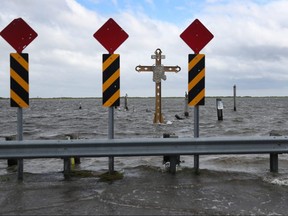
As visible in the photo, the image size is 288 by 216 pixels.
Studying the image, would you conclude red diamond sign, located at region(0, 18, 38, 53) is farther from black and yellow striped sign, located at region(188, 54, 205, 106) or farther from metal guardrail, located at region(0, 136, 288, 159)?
black and yellow striped sign, located at region(188, 54, 205, 106)

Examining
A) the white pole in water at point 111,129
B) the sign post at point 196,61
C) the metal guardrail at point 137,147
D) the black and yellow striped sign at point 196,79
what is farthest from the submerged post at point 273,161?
the white pole in water at point 111,129

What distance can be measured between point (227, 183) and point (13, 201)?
3.03 m

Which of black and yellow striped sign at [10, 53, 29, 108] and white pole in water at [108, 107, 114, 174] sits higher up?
black and yellow striped sign at [10, 53, 29, 108]

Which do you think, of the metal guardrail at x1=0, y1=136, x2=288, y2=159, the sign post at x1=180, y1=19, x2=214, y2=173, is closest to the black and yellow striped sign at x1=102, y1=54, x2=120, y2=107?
the metal guardrail at x1=0, y1=136, x2=288, y2=159

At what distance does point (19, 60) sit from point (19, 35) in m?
0.41

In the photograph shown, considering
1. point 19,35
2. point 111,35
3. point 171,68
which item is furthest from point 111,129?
point 171,68

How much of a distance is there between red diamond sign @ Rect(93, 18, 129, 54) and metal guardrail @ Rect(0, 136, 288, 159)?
5.37 ft

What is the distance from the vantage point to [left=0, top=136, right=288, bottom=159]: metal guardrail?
5.67m

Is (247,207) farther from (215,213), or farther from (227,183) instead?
(227,183)

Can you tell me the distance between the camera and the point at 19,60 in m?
6.05

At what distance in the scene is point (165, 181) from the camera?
18.9 feet

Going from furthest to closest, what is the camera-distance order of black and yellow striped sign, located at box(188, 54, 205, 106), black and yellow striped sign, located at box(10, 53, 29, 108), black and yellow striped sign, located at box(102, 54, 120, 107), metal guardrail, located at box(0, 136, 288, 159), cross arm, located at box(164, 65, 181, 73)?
cross arm, located at box(164, 65, 181, 73), black and yellow striped sign, located at box(188, 54, 205, 106), black and yellow striped sign, located at box(102, 54, 120, 107), black and yellow striped sign, located at box(10, 53, 29, 108), metal guardrail, located at box(0, 136, 288, 159)

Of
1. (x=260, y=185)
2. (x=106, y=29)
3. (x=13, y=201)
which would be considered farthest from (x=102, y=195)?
(x=106, y=29)

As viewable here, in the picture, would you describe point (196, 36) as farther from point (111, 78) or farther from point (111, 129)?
point (111, 129)
